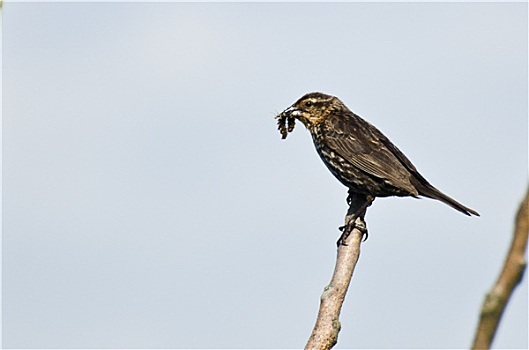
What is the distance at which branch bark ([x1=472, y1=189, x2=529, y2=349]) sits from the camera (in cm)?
97

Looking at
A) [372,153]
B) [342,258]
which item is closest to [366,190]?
[372,153]

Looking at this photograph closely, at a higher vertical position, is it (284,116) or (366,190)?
(284,116)

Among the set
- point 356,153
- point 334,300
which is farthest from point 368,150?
point 334,300

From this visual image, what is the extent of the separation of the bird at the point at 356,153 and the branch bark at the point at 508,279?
7.40 meters

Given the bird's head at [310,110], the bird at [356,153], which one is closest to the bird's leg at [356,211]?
the bird at [356,153]

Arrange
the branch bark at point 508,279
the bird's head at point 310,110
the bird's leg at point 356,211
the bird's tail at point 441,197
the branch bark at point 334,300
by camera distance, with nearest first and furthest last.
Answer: the branch bark at point 508,279
the branch bark at point 334,300
the bird's leg at point 356,211
the bird's tail at point 441,197
the bird's head at point 310,110

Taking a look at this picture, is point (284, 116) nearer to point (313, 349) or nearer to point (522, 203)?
point (313, 349)

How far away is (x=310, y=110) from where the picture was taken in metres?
10.2

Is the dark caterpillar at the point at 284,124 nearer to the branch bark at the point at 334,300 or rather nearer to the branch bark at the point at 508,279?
the branch bark at the point at 334,300

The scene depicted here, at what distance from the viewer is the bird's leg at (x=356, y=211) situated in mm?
6157

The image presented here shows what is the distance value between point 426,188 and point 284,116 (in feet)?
5.74

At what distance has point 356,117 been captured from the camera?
10.3 metres

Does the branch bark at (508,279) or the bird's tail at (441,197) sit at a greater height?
the bird's tail at (441,197)

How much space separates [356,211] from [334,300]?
450cm
